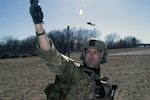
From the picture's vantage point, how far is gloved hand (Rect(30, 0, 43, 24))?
252cm

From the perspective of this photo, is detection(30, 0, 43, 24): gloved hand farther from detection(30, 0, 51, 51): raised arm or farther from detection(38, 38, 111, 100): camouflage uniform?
detection(38, 38, 111, 100): camouflage uniform

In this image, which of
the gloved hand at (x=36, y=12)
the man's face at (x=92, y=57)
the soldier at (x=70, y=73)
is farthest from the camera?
the man's face at (x=92, y=57)

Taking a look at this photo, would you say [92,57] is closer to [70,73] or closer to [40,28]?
[70,73]

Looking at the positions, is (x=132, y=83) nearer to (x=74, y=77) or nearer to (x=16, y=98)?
(x=16, y=98)

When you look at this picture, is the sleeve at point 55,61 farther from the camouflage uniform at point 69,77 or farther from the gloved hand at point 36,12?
the gloved hand at point 36,12

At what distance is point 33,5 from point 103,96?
1.26 m

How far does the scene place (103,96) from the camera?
302 cm

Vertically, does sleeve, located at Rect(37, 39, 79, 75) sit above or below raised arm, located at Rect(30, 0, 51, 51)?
below

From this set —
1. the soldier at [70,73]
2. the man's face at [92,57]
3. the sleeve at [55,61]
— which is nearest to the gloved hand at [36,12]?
the soldier at [70,73]

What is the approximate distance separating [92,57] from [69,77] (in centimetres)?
49

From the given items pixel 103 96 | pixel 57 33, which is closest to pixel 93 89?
pixel 103 96

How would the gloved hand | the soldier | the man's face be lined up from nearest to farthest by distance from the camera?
the gloved hand, the soldier, the man's face

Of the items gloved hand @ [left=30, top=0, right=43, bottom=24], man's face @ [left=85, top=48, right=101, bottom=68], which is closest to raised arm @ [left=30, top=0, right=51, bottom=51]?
gloved hand @ [left=30, top=0, right=43, bottom=24]

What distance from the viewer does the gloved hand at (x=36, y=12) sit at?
252 cm
